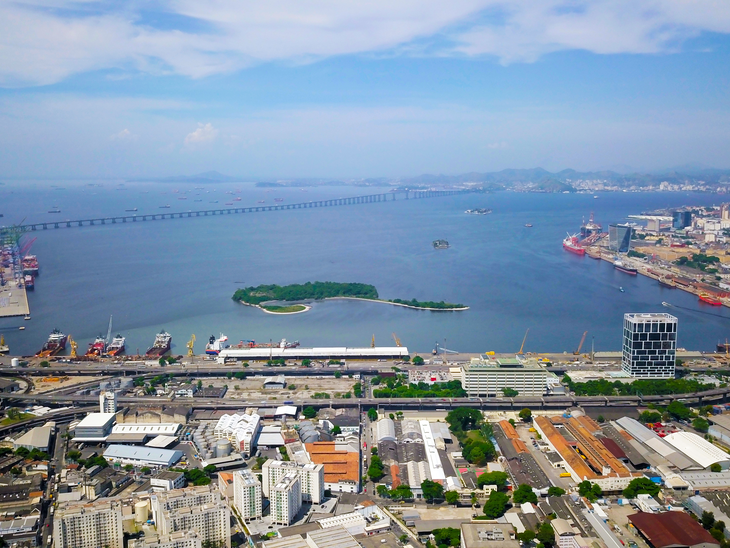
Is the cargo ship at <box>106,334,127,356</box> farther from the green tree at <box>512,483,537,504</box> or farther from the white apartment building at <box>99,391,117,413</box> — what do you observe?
the green tree at <box>512,483,537,504</box>

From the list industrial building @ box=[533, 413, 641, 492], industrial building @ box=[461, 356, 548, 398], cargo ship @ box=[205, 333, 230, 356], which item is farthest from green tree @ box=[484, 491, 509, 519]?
cargo ship @ box=[205, 333, 230, 356]

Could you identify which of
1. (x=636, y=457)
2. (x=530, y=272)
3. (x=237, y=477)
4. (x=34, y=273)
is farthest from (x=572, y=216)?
(x=237, y=477)

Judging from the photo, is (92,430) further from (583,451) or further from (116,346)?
(583,451)

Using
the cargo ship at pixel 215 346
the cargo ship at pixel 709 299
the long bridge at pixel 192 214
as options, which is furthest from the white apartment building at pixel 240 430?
the long bridge at pixel 192 214

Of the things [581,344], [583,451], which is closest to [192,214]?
[581,344]

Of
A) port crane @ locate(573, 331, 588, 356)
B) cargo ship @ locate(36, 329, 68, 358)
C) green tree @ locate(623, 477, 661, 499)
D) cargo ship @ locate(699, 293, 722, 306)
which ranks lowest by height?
cargo ship @ locate(36, 329, 68, 358)

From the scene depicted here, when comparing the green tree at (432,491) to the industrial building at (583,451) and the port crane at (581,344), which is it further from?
the port crane at (581,344)

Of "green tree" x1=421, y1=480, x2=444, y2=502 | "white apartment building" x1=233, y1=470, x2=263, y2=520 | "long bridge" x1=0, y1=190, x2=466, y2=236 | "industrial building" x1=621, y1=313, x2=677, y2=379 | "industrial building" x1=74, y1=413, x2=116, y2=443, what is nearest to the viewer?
"white apartment building" x1=233, y1=470, x2=263, y2=520
